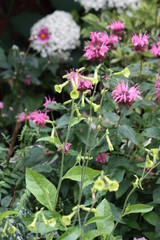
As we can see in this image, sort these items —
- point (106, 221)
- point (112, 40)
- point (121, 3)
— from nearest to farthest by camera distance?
point (106, 221), point (112, 40), point (121, 3)

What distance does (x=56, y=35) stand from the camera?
2648 mm

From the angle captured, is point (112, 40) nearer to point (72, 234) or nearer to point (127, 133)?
point (127, 133)

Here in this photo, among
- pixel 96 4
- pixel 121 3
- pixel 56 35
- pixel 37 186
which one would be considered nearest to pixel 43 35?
pixel 56 35

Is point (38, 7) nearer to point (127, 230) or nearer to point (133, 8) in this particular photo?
point (133, 8)

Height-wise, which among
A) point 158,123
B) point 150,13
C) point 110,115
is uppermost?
point 110,115

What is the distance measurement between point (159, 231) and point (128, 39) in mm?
1253

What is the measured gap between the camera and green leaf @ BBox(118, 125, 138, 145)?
4.54 feet

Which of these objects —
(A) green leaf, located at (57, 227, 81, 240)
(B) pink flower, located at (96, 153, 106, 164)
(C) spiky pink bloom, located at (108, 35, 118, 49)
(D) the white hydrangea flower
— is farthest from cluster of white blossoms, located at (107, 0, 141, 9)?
(A) green leaf, located at (57, 227, 81, 240)

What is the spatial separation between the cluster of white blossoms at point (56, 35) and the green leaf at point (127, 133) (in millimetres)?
1200

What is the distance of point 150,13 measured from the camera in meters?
2.66

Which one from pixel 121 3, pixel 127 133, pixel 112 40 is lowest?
pixel 121 3

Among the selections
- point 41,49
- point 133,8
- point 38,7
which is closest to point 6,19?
point 38,7

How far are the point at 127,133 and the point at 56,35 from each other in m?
1.37

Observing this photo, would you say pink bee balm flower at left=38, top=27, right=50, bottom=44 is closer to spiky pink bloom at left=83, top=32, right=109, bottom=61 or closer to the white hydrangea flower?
the white hydrangea flower
